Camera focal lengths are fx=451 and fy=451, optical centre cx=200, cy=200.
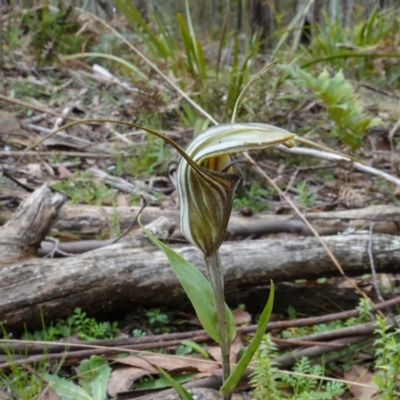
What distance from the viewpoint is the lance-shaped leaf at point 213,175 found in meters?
0.60

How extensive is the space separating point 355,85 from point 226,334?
149 inches

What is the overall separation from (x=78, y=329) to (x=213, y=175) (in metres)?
1.02

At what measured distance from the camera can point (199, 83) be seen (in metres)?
3.27

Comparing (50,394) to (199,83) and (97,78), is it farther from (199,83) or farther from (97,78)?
(97,78)

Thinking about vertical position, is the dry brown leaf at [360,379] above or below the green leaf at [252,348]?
below

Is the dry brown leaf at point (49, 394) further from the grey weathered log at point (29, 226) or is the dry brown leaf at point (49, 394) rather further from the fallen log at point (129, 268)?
the grey weathered log at point (29, 226)

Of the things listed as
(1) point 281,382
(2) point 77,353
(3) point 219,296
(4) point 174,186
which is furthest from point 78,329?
(4) point 174,186

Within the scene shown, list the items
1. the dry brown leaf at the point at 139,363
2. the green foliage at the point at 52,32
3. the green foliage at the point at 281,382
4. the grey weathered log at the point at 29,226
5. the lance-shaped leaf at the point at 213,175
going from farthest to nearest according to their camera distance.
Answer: the green foliage at the point at 52,32 < the grey weathered log at the point at 29,226 < the dry brown leaf at the point at 139,363 < the green foliage at the point at 281,382 < the lance-shaped leaf at the point at 213,175

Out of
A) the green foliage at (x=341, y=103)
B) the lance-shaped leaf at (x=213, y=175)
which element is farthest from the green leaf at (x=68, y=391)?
the green foliage at (x=341, y=103)

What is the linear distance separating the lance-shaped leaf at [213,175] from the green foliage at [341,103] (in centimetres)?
215

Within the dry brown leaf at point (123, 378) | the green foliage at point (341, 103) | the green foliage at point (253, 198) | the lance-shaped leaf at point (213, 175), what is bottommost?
the green foliage at point (253, 198)

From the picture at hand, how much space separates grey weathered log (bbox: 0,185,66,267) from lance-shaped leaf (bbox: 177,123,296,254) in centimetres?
102

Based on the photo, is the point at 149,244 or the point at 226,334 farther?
the point at 149,244

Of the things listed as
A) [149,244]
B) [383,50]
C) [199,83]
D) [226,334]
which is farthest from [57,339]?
[383,50]
